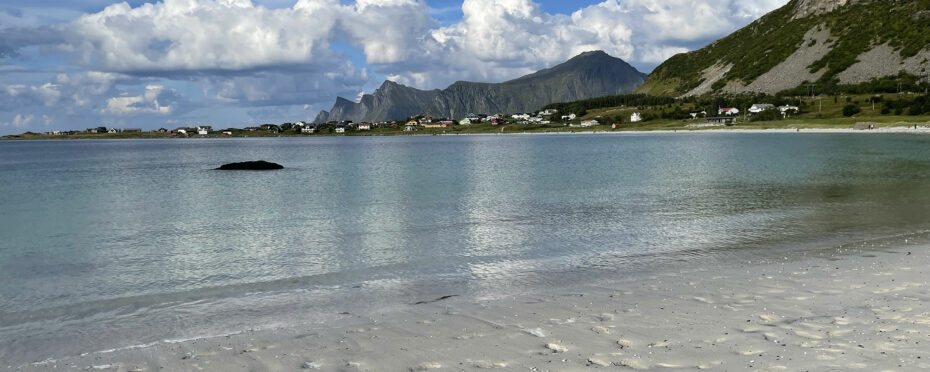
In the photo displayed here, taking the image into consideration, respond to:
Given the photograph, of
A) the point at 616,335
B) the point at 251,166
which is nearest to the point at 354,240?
the point at 616,335

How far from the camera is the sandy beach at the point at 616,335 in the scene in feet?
35.3

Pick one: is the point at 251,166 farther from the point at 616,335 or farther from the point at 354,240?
the point at 616,335

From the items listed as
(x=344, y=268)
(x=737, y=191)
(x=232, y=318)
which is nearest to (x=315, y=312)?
(x=232, y=318)

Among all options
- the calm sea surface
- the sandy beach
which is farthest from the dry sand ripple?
the calm sea surface

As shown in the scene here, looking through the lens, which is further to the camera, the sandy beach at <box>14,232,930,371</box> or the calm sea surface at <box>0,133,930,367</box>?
the calm sea surface at <box>0,133,930,367</box>

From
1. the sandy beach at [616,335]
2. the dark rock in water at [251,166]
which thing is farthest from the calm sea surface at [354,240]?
the dark rock in water at [251,166]

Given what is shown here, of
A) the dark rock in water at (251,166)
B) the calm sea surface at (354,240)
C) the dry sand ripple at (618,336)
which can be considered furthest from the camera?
the dark rock in water at (251,166)

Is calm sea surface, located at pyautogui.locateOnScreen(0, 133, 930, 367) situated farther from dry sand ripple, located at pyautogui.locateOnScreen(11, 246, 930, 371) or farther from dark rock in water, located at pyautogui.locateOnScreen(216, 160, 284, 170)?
dark rock in water, located at pyautogui.locateOnScreen(216, 160, 284, 170)

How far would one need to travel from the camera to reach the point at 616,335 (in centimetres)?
1223

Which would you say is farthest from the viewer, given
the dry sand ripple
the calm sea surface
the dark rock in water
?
the dark rock in water

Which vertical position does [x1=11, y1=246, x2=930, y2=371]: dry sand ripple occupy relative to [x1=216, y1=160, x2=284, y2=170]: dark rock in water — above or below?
below

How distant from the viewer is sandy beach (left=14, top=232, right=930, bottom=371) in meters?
10.8

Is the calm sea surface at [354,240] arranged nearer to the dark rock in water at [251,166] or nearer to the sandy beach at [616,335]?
the sandy beach at [616,335]

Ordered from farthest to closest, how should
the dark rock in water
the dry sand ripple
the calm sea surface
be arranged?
the dark rock in water, the calm sea surface, the dry sand ripple
